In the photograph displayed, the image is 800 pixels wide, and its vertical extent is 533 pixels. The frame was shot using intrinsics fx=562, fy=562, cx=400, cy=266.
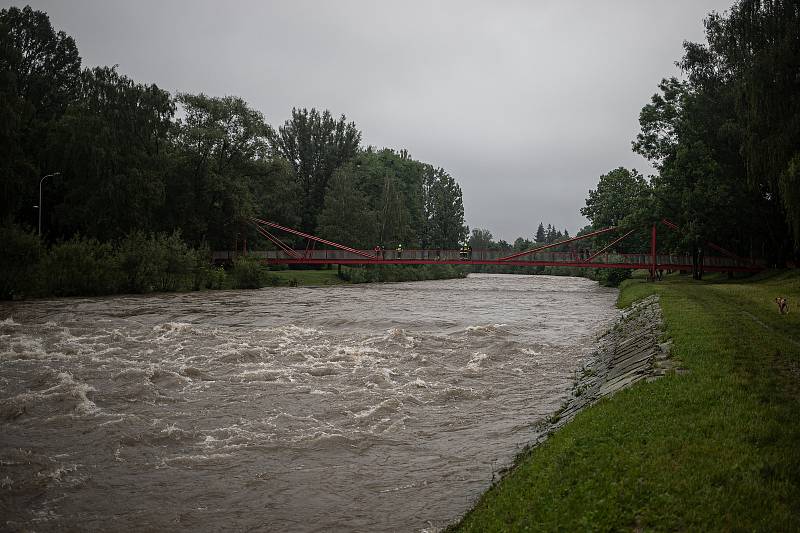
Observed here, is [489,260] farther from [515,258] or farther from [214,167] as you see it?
[214,167]

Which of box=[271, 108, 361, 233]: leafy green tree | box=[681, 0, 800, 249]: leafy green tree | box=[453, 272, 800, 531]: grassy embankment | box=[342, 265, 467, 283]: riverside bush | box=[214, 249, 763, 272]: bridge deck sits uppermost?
box=[271, 108, 361, 233]: leafy green tree

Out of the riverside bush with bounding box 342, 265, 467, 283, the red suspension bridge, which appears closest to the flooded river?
the red suspension bridge

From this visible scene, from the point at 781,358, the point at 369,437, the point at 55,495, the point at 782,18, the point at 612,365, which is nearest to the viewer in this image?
the point at 55,495

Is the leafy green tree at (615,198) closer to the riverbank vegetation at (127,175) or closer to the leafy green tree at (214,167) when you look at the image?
the riverbank vegetation at (127,175)

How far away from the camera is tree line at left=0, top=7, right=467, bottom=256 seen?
48531mm

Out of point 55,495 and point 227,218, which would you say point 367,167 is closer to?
point 227,218

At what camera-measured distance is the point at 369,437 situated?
36.7ft

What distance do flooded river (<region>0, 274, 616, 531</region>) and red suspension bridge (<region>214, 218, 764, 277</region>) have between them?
1606 inches

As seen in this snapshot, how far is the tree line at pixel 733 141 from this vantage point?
22.9 metres

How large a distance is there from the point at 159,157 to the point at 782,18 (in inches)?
2037

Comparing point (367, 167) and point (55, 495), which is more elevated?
point (367, 167)

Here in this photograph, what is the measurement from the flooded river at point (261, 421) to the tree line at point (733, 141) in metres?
11.3

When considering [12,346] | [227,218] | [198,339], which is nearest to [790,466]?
[198,339]

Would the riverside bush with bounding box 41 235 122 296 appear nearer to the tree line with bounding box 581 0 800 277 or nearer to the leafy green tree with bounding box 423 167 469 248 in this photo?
the tree line with bounding box 581 0 800 277
